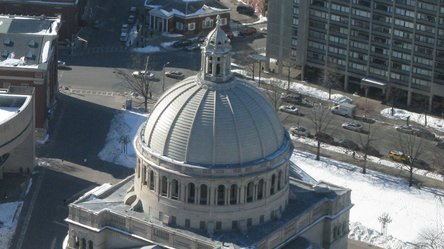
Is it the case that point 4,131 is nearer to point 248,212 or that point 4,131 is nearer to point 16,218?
point 16,218

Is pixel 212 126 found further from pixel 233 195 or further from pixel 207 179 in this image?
pixel 233 195

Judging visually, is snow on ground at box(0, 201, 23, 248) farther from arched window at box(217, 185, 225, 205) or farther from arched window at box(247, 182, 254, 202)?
arched window at box(247, 182, 254, 202)

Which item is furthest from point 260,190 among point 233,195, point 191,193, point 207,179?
point 191,193

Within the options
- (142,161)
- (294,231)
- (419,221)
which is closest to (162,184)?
(142,161)

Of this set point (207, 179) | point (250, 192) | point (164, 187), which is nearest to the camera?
point (207, 179)

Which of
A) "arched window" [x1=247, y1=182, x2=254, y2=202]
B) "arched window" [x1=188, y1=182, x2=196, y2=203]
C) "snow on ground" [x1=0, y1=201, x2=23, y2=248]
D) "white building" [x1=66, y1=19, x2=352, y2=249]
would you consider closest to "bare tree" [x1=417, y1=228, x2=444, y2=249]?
"white building" [x1=66, y1=19, x2=352, y2=249]

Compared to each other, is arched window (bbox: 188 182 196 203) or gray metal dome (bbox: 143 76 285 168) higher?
gray metal dome (bbox: 143 76 285 168)

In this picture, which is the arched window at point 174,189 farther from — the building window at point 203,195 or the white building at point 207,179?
the building window at point 203,195

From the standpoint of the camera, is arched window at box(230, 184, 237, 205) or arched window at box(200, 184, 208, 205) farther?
arched window at box(230, 184, 237, 205)
